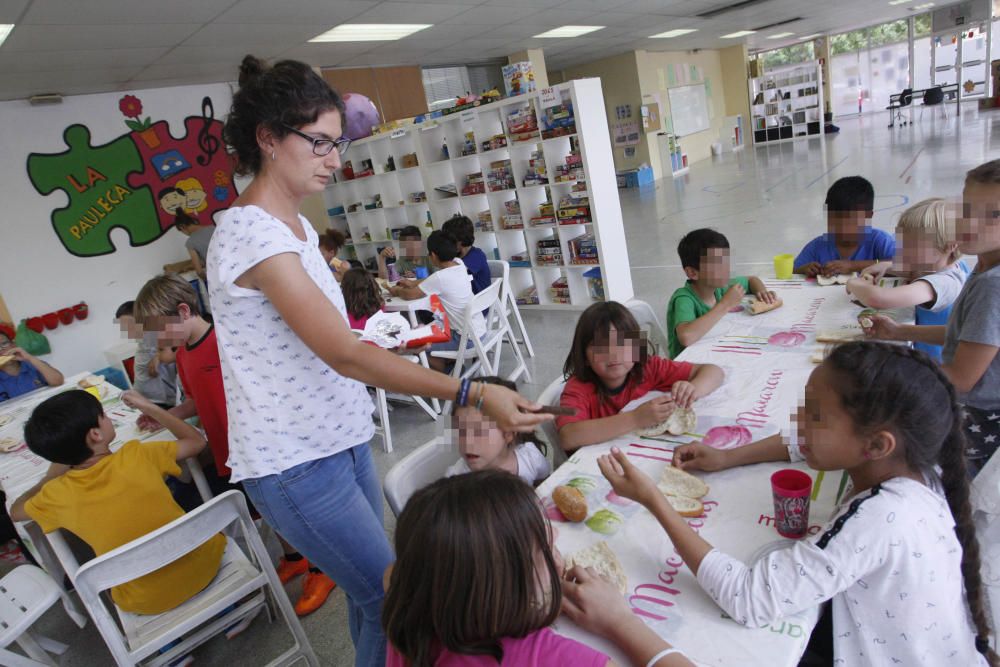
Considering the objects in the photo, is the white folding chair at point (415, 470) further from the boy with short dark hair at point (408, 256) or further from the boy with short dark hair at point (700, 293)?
the boy with short dark hair at point (408, 256)

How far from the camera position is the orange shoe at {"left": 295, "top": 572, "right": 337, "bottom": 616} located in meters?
2.26

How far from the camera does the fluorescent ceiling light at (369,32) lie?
584 cm

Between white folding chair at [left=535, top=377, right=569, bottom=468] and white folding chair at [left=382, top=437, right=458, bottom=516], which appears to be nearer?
white folding chair at [left=382, top=437, right=458, bottom=516]

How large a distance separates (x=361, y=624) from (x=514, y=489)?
83cm

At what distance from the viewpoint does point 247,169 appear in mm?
1269

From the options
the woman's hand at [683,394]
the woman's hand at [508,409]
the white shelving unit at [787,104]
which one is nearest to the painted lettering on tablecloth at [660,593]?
the woman's hand at [508,409]

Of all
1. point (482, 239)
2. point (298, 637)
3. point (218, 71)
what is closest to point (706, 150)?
point (482, 239)

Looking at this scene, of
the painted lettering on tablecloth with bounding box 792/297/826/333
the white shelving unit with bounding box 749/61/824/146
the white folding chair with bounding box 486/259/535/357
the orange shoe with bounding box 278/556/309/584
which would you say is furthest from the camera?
the white shelving unit with bounding box 749/61/824/146

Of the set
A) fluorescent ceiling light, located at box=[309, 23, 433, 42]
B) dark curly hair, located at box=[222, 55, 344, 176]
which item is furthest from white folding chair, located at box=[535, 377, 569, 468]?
fluorescent ceiling light, located at box=[309, 23, 433, 42]

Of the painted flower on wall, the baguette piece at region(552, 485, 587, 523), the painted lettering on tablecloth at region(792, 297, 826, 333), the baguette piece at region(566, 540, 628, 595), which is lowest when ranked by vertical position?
the painted lettering on tablecloth at region(792, 297, 826, 333)

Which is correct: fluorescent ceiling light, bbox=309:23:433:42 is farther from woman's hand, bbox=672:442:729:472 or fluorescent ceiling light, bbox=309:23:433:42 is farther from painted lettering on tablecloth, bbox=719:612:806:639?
painted lettering on tablecloth, bbox=719:612:806:639

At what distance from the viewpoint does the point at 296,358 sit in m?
1.21

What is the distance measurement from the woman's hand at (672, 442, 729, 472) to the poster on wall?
5.78 meters

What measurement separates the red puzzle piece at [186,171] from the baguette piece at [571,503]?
622 centimetres
